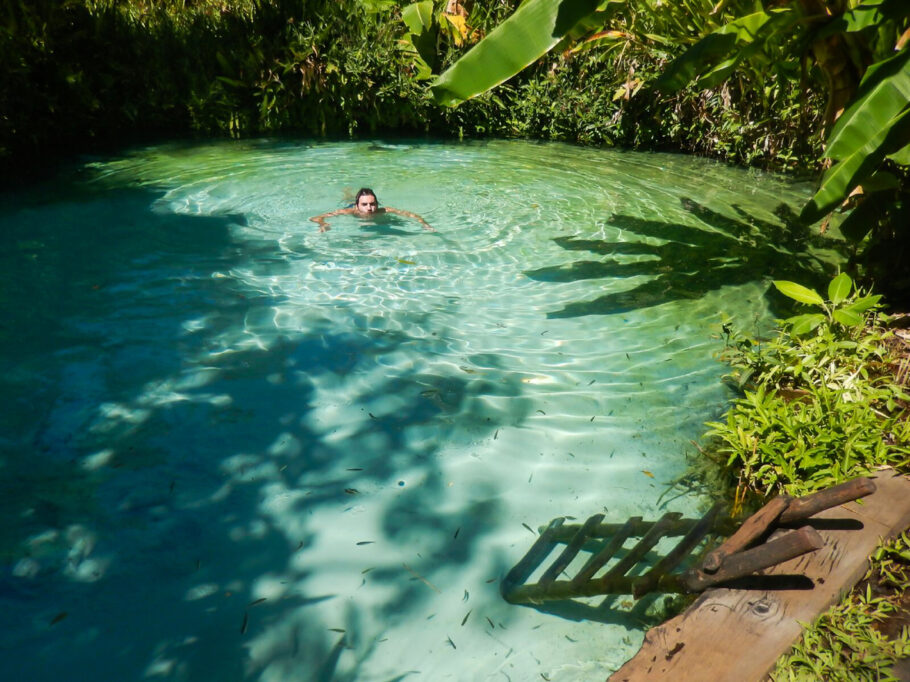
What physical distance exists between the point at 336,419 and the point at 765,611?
8.90 ft

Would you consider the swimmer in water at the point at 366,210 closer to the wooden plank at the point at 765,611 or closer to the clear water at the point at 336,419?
the clear water at the point at 336,419

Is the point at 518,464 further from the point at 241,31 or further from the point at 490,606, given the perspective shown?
the point at 241,31

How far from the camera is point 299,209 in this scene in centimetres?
832

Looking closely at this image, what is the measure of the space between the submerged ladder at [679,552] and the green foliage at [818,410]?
653mm

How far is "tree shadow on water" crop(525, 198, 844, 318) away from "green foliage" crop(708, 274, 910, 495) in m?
1.68

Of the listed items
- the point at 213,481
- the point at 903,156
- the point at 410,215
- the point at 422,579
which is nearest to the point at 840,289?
the point at 903,156

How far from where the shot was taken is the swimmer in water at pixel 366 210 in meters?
7.72

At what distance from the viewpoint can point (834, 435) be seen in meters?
3.27

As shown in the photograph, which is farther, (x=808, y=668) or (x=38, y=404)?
(x=38, y=404)

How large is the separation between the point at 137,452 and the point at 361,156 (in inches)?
345

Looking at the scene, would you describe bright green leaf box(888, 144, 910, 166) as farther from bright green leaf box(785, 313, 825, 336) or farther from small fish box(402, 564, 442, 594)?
small fish box(402, 564, 442, 594)

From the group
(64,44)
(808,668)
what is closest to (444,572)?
(808,668)

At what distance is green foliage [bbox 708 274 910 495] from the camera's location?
10.6ft

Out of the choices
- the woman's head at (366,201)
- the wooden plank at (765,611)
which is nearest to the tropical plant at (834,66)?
the wooden plank at (765,611)
